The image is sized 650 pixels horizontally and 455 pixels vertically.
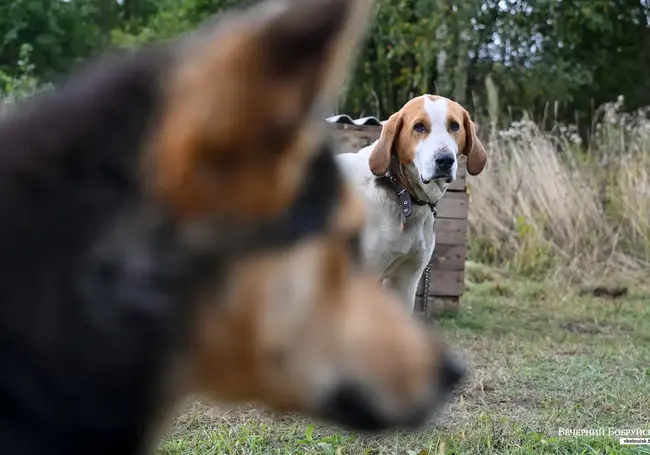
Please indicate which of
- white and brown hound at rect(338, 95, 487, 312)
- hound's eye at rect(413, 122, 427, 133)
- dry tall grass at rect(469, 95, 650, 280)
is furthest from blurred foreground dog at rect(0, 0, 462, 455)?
dry tall grass at rect(469, 95, 650, 280)

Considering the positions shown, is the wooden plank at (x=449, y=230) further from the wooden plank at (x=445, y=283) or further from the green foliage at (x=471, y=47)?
the green foliage at (x=471, y=47)

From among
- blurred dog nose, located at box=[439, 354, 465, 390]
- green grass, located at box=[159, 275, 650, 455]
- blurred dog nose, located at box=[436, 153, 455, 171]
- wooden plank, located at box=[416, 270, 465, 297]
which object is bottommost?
green grass, located at box=[159, 275, 650, 455]

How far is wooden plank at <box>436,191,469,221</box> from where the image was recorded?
222 inches

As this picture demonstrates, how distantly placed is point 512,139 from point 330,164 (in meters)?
7.43

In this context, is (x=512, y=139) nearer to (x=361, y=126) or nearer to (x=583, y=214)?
(x=583, y=214)

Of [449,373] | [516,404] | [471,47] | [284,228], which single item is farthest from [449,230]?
[471,47]

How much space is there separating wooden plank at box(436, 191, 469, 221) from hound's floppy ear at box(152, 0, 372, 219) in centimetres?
466

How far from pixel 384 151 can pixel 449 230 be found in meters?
1.76

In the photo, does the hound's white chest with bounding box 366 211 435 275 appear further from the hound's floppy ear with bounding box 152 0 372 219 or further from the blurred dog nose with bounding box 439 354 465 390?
the hound's floppy ear with bounding box 152 0 372 219

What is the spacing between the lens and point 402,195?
420 cm

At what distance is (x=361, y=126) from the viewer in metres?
5.38

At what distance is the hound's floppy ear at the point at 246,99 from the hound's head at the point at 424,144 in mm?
3102

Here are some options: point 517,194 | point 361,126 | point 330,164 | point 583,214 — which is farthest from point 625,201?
point 330,164

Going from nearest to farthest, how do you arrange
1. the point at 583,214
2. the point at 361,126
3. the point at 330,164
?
the point at 330,164 < the point at 361,126 < the point at 583,214
